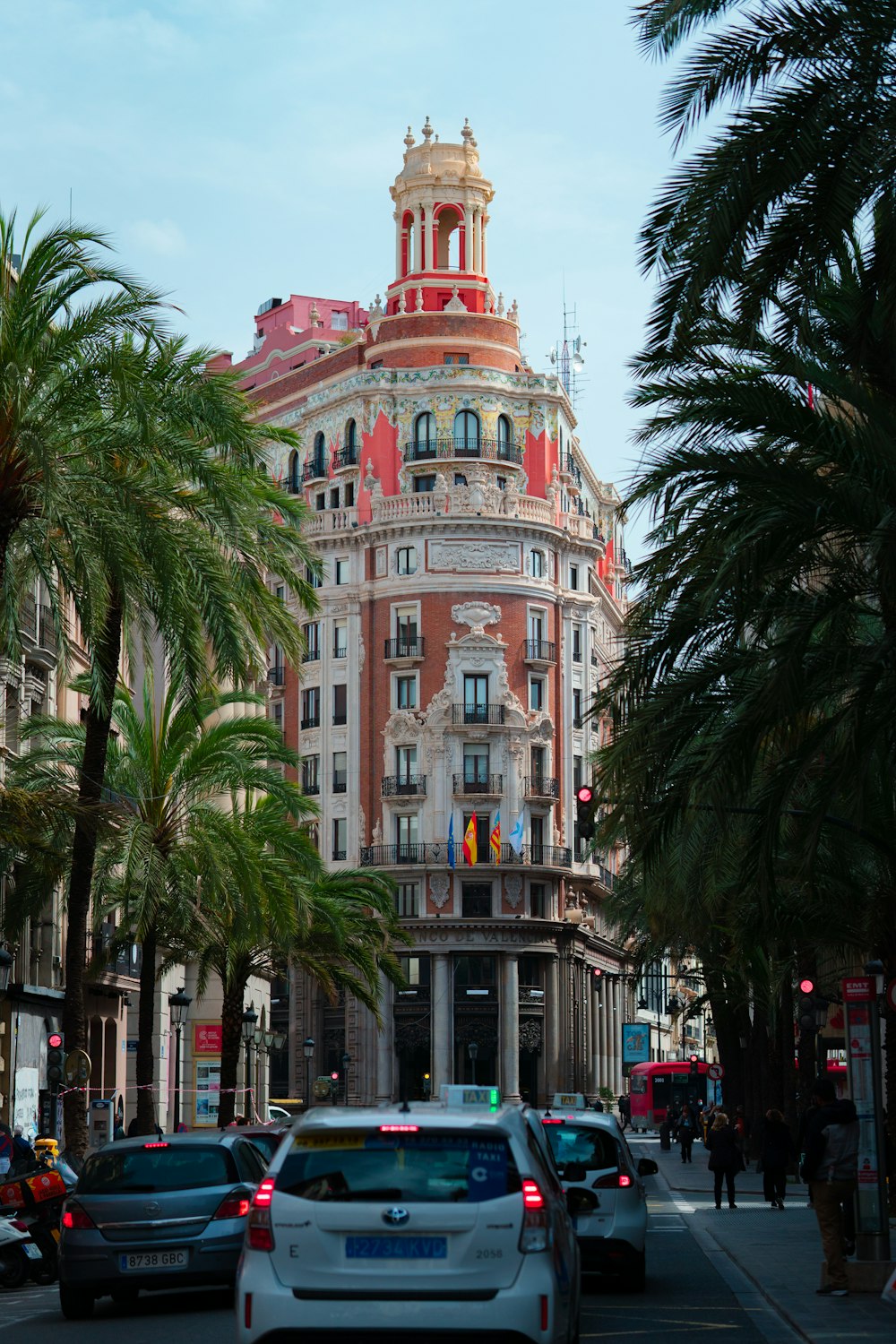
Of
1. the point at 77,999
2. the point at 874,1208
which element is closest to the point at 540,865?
the point at 77,999

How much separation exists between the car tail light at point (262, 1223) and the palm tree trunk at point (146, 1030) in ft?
82.4

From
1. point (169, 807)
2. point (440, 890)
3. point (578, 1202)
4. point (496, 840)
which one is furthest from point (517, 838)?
point (578, 1202)

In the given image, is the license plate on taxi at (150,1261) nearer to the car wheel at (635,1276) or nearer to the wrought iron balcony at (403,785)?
the car wheel at (635,1276)

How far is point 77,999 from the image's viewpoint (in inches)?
1152

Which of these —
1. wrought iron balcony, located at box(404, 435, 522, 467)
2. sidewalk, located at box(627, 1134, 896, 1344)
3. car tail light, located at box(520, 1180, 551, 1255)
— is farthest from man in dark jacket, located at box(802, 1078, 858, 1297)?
wrought iron balcony, located at box(404, 435, 522, 467)

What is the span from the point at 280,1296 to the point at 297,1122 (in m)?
1.02

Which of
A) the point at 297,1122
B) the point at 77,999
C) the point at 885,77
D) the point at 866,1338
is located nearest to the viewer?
the point at 297,1122

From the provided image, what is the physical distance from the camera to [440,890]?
8700 centimetres

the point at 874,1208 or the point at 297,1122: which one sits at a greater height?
the point at 297,1122

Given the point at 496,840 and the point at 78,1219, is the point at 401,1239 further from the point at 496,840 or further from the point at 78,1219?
the point at 496,840

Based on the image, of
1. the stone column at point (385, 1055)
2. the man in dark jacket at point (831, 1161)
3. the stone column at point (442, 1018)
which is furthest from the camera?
the stone column at point (385, 1055)

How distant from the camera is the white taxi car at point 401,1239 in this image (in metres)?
9.26

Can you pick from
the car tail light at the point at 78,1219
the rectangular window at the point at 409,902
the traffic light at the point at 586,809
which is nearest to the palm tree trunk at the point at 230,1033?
the traffic light at the point at 586,809

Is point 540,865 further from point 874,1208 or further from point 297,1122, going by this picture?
point 297,1122
